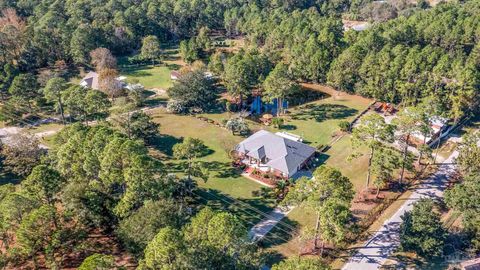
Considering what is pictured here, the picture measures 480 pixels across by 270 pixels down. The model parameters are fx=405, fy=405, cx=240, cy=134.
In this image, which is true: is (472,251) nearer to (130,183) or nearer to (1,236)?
(130,183)

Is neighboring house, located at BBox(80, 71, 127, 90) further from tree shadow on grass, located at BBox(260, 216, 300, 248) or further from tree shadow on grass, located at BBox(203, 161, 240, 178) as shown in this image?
tree shadow on grass, located at BBox(260, 216, 300, 248)

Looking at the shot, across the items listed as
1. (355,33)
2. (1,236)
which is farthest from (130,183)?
(355,33)

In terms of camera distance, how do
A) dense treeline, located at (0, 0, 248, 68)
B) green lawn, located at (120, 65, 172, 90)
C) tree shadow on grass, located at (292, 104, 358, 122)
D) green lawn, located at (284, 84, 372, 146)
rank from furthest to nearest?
dense treeline, located at (0, 0, 248, 68)
green lawn, located at (120, 65, 172, 90)
tree shadow on grass, located at (292, 104, 358, 122)
green lawn, located at (284, 84, 372, 146)

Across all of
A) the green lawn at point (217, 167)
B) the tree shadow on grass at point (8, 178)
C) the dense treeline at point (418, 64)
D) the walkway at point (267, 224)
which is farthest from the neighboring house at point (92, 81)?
the walkway at point (267, 224)

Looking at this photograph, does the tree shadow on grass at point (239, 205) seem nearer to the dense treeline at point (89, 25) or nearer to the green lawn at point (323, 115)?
the green lawn at point (323, 115)

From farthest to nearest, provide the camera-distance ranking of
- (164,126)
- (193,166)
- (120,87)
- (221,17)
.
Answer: (221,17) < (120,87) < (164,126) < (193,166)

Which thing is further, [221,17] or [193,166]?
[221,17]

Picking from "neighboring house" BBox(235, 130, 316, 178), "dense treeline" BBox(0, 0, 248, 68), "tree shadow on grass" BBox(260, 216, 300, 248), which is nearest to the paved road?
"tree shadow on grass" BBox(260, 216, 300, 248)
